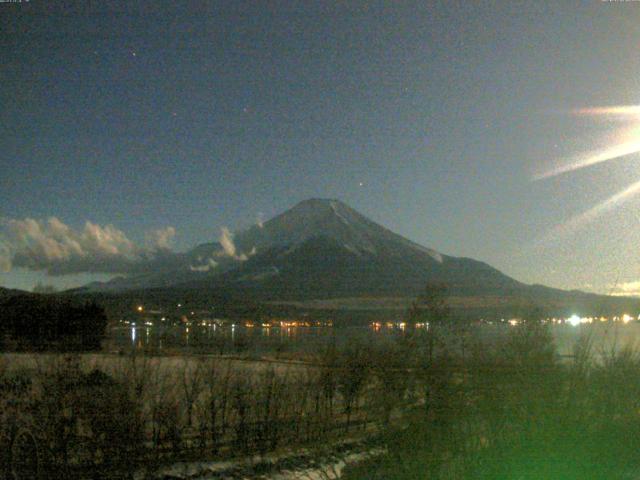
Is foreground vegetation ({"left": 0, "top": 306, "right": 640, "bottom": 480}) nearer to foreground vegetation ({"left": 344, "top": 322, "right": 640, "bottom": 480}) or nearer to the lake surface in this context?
foreground vegetation ({"left": 344, "top": 322, "right": 640, "bottom": 480})

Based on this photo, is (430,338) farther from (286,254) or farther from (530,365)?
(286,254)

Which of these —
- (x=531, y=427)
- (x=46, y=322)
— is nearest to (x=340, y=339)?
(x=46, y=322)

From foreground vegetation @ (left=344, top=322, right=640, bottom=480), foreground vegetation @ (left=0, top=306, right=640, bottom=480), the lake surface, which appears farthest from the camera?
the lake surface

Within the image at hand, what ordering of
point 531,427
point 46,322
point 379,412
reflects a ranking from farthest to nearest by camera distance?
point 46,322, point 379,412, point 531,427

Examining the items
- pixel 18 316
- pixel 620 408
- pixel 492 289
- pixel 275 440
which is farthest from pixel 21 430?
pixel 492 289

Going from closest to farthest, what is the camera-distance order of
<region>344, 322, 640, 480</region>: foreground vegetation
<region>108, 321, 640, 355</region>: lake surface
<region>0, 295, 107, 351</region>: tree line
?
1. <region>344, 322, 640, 480</region>: foreground vegetation
2. <region>108, 321, 640, 355</region>: lake surface
3. <region>0, 295, 107, 351</region>: tree line

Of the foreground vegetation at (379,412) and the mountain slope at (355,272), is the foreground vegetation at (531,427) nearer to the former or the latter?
the foreground vegetation at (379,412)

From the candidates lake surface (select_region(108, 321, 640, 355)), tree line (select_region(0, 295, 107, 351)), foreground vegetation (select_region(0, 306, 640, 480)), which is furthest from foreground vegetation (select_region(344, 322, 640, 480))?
tree line (select_region(0, 295, 107, 351))

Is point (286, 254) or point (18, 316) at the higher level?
point (286, 254)

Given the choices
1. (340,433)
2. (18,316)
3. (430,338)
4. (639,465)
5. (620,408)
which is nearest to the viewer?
(639,465)

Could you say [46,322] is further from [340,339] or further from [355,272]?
[355,272]

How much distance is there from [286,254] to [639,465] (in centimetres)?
17799

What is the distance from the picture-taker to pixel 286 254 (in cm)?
18438

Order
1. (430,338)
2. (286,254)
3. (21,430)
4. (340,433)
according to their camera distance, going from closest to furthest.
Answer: (21,430), (340,433), (430,338), (286,254)
